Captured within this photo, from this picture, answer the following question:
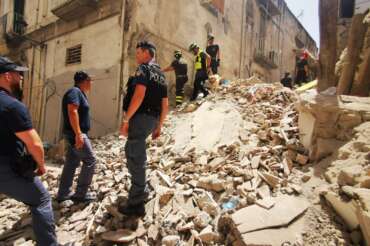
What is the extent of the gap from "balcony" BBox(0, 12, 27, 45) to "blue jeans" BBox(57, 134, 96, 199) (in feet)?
34.9

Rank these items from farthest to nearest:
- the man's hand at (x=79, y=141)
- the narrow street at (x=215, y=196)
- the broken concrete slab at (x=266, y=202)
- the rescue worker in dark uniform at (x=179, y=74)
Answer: the rescue worker in dark uniform at (x=179, y=74) → the man's hand at (x=79, y=141) → the broken concrete slab at (x=266, y=202) → the narrow street at (x=215, y=196)

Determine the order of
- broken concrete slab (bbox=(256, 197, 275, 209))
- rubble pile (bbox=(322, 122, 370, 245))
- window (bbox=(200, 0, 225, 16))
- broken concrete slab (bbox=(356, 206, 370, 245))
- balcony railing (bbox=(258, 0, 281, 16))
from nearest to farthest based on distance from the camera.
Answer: broken concrete slab (bbox=(356, 206, 370, 245))
rubble pile (bbox=(322, 122, 370, 245))
broken concrete slab (bbox=(256, 197, 275, 209))
window (bbox=(200, 0, 225, 16))
balcony railing (bbox=(258, 0, 281, 16))

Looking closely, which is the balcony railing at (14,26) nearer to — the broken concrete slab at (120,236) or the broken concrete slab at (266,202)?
the broken concrete slab at (120,236)

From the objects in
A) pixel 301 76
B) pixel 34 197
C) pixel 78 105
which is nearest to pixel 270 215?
pixel 34 197

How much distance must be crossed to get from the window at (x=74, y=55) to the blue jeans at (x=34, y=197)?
25.9 feet

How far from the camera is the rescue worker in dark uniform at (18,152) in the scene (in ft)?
7.86

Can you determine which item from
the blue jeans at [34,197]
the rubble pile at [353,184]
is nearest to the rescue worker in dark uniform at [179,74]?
the rubble pile at [353,184]

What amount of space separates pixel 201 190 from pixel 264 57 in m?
14.0

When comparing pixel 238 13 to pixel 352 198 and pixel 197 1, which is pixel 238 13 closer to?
pixel 197 1

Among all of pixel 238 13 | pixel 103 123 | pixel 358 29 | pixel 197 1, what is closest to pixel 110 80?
pixel 103 123

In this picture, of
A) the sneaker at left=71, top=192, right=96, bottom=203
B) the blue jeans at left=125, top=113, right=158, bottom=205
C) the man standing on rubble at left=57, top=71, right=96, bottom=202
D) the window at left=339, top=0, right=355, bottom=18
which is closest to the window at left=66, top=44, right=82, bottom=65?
the man standing on rubble at left=57, top=71, right=96, bottom=202

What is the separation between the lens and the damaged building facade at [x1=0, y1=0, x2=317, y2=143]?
8.59 m

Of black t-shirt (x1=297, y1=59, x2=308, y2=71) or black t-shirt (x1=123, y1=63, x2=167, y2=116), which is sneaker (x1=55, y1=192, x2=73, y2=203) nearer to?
black t-shirt (x1=123, y1=63, x2=167, y2=116)

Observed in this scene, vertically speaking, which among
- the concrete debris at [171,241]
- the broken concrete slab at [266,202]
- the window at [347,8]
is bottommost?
the concrete debris at [171,241]
